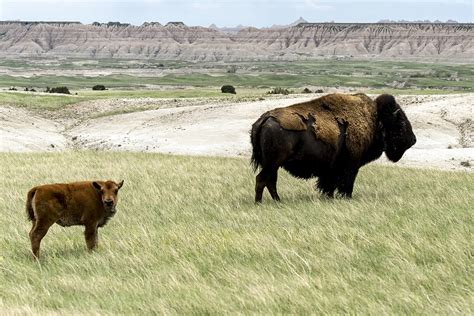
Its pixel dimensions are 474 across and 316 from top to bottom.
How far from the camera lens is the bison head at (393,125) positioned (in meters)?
12.1

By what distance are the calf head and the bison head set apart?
258 inches

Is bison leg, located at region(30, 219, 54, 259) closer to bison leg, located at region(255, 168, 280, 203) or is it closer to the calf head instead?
the calf head

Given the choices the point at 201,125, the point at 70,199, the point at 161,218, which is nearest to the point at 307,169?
the point at 161,218

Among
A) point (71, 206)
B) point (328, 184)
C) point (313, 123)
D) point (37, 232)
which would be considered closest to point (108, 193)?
point (71, 206)

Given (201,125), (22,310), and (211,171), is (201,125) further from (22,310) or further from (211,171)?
(22,310)

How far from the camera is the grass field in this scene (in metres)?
5.39

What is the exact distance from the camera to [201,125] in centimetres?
2891

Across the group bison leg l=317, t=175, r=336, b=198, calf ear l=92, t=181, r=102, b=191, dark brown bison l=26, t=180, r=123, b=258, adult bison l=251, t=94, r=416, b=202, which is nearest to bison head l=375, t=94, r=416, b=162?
adult bison l=251, t=94, r=416, b=202

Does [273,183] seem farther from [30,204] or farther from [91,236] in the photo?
[30,204]

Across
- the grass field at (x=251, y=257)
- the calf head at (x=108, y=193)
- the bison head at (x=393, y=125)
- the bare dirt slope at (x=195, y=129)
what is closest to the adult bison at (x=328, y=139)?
the bison head at (x=393, y=125)

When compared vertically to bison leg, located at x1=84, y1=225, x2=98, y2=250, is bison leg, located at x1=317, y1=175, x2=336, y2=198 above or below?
below

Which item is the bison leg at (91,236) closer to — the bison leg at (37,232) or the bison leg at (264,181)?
the bison leg at (37,232)

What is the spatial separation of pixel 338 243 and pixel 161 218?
123 inches

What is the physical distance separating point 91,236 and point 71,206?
1.56 ft
